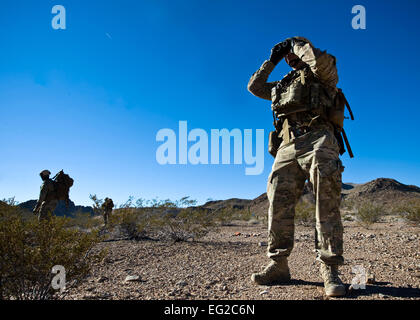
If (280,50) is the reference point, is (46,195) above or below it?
below

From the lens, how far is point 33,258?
7.45ft

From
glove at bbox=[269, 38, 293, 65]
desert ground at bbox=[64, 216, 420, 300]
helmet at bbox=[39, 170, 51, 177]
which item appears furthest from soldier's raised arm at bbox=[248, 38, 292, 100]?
helmet at bbox=[39, 170, 51, 177]

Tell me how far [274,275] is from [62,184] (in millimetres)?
7475

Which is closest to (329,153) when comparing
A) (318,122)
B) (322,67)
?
(318,122)

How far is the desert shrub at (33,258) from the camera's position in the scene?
2.21 meters

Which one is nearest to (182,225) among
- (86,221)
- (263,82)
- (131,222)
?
(131,222)

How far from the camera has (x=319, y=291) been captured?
2438 mm

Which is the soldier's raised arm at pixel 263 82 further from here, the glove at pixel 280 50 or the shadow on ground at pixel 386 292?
the shadow on ground at pixel 386 292

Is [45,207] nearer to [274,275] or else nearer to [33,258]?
[33,258]

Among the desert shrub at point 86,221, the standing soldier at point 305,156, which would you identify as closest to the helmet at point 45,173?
the desert shrub at point 86,221

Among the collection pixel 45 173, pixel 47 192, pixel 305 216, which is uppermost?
pixel 45 173

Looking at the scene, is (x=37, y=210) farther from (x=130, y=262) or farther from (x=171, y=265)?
(x=171, y=265)

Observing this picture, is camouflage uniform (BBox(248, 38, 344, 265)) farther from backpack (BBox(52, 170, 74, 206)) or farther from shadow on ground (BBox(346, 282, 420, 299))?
backpack (BBox(52, 170, 74, 206))

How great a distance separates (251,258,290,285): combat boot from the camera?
280 centimetres
